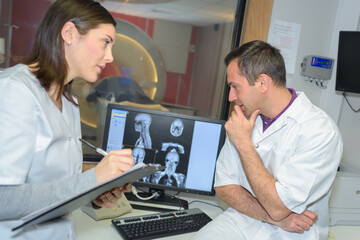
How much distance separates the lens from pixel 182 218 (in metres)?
1.47

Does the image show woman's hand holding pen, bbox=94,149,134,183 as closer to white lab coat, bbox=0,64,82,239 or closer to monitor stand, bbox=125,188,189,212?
white lab coat, bbox=0,64,82,239

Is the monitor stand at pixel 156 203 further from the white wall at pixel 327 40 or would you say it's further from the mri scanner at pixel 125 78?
the white wall at pixel 327 40

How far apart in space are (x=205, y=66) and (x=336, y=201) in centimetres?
152

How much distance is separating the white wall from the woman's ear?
1355 millimetres

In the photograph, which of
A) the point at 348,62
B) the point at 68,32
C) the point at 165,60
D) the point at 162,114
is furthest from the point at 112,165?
the point at 165,60

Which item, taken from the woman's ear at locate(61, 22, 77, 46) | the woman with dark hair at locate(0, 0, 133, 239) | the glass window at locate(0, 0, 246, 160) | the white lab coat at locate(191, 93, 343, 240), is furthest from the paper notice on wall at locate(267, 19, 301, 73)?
the woman's ear at locate(61, 22, 77, 46)

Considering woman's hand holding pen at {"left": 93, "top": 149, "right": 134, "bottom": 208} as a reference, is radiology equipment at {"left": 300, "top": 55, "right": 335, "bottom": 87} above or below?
above

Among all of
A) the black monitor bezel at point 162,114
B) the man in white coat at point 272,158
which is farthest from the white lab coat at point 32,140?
the man in white coat at point 272,158

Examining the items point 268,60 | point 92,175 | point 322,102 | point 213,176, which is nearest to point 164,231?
point 213,176

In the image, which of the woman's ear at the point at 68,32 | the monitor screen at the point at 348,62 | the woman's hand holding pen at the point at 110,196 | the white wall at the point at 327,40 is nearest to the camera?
the woman's ear at the point at 68,32

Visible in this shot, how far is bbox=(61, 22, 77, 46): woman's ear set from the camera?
1025mm

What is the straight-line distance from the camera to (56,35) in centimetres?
103

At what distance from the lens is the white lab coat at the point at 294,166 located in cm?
127

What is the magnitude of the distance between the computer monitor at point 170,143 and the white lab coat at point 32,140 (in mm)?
448
